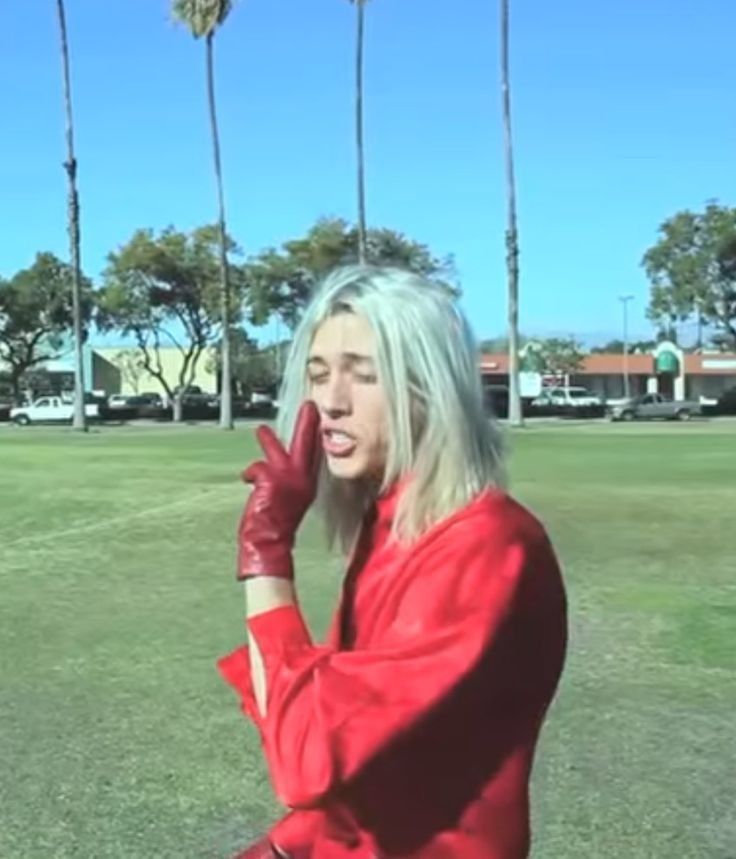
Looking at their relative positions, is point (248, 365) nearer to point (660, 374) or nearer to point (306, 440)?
point (660, 374)

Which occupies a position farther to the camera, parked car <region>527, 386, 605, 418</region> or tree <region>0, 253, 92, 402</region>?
tree <region>0, 253, 92, 402</region>

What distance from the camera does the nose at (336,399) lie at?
5.90 ft

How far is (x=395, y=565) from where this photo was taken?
1.71 meters

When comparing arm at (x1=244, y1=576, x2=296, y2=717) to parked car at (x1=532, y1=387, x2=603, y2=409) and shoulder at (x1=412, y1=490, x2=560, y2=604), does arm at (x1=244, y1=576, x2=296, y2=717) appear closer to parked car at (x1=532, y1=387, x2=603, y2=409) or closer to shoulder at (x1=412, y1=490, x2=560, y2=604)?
shoulder at (x1=412, y1=490, x2=560, y2=604)

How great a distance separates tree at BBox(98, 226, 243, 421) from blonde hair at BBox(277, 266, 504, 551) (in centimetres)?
6689

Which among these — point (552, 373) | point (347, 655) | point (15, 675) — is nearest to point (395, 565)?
point (347, 655)

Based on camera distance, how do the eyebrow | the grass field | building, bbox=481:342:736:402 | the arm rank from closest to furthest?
the arm, the eyebrow, the grass field, building, bbox=481:342:736:402

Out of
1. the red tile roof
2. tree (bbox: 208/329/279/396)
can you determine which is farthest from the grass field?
the red tile roof

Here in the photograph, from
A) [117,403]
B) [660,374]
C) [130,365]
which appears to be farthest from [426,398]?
[660,374]

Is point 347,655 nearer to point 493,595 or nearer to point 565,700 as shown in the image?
point 493,595

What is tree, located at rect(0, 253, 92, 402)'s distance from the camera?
2926 inches

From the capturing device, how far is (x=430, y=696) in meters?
1.57

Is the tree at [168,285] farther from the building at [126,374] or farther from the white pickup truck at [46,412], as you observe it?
the building at [126,374]

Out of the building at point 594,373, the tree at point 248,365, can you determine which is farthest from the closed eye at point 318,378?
the building at point 594,373
